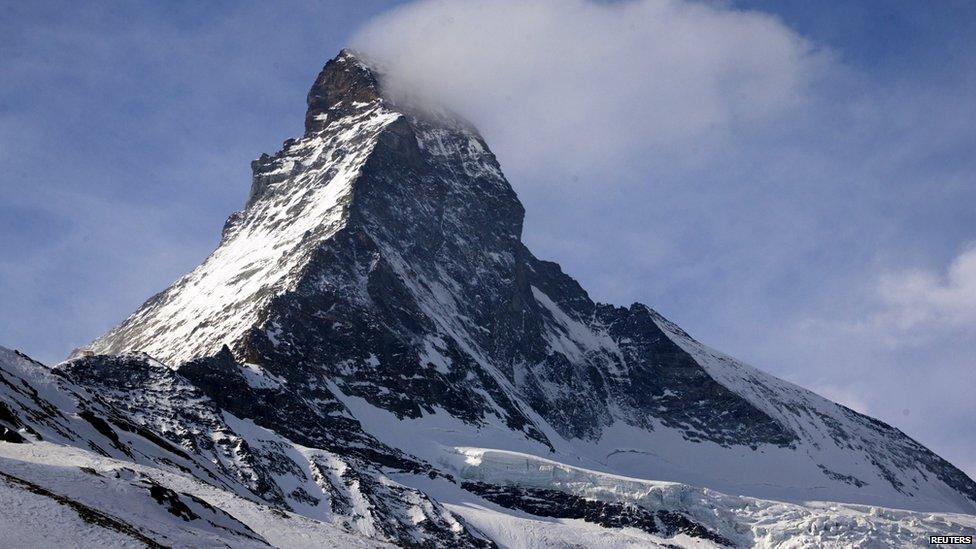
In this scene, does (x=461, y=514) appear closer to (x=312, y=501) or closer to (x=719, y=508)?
(x=312, y=501)

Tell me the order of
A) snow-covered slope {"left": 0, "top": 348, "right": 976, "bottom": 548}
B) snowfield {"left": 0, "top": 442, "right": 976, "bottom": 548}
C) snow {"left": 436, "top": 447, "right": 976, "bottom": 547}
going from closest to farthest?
snowfield {"left": 0, "top": 442, "right": 976, "bottom": 548} < snow-covered slope {"left": 0, "top": 348, "right": 976, "bottom": 548} < snow {"left": 436, "top": 447, "right": 976, "bottom": 547}

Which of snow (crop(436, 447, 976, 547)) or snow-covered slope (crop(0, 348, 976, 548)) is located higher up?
snow (crop(436, 447, 976, 547))

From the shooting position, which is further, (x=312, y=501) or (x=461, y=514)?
(x=461, y=514)

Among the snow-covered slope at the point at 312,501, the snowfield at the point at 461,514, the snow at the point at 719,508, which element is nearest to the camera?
the snowfield at the point at 461,514

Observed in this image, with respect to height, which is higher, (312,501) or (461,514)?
(461,514)

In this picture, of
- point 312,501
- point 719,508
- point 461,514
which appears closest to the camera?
point 312,501

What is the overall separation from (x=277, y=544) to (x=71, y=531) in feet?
58.2

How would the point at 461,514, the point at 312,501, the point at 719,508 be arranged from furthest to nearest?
the point at 719,508
the point at 461,514
the point at 312,501

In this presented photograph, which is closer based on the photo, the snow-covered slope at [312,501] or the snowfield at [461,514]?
the snowfield at [461,514]

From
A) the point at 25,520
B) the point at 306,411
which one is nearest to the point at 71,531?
the point at 25,520

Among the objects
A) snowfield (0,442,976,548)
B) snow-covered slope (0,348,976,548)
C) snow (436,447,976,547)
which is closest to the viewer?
snowfield (0,442,976,548)

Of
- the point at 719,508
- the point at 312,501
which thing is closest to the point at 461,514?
the point at 312,501

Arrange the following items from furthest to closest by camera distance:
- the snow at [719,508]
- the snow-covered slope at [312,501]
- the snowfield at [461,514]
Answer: the snow at [719,508], the snow-covered slope at [312,501], the snowfield at [461,514]

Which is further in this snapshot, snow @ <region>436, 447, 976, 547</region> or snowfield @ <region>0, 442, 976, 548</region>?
snow @ <region>436, 447, 976, 547</region>
